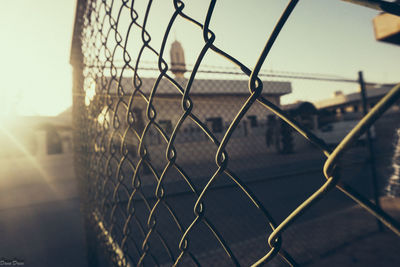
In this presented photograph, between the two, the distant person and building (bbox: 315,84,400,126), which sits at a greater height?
building (bbox: 315,84,400,126)

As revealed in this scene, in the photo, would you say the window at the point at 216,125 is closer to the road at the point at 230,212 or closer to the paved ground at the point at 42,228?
the road at the point at 230,212

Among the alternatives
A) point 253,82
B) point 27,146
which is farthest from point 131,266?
point 27,146

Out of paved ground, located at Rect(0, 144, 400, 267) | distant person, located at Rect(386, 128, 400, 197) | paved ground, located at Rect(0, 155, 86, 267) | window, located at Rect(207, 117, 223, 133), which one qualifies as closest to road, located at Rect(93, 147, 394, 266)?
paved ground, located at Rect(0, 144, 400, 267)

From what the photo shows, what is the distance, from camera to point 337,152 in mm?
268

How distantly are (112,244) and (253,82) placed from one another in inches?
63.4

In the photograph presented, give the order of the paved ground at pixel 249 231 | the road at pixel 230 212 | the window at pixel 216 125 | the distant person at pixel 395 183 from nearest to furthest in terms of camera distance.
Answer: the paved ground at pixel 249 231 < the road at pixel 230 212 < the distant person at pixel 395 183 < the window at pixel 216 125

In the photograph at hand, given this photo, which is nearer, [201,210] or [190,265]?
[201,210]

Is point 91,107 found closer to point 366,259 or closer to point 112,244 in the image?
point 112,244

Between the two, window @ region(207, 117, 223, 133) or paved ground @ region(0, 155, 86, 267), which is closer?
paved ground @ region(0, 155, 86, 267)

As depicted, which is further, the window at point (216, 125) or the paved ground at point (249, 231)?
the window at point (216, 125)

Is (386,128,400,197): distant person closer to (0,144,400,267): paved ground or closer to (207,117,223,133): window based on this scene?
(0,144,400,267): paved ground

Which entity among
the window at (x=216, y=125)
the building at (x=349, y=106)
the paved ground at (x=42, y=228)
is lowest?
the paved ground at (x=42, y=228)

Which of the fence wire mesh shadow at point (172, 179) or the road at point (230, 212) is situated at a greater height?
the fence wire mesh shadow at point (172, 179)

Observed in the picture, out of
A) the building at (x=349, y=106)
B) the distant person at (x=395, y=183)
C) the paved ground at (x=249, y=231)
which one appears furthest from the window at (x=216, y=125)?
the distant person at (x=395, y=183)
